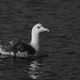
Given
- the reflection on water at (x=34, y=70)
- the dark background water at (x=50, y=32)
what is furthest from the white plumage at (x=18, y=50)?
the reflection on water at (x=34, y=70)

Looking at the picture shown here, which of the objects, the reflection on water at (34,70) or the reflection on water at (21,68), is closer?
the reflection on water at (21,68)

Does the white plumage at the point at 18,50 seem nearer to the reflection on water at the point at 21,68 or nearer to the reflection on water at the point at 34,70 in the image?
the reflection on water at the point at 21,68

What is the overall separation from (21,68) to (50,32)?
6170 millimetres

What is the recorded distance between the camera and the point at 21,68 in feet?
95.2

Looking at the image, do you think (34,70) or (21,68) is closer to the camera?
(34,70)

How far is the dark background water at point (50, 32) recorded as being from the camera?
28.1 m

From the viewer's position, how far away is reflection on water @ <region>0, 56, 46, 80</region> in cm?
2727

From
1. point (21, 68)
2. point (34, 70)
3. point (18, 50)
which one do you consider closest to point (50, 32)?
point (18, 50)

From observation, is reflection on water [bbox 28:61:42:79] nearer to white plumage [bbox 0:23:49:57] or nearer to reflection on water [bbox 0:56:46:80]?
reflection on water [bbox 0:56:46:80]

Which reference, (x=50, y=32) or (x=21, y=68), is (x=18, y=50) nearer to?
(x=21, y=68)

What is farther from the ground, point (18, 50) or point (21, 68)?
point (18, 50)

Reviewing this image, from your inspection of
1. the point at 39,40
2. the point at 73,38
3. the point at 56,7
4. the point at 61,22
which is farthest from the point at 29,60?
the point at 56,7

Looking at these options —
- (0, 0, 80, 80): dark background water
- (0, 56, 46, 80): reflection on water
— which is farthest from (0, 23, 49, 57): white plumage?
Answer: (0, 0, 80, 80): dark background water

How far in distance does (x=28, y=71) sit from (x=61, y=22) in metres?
8.48
